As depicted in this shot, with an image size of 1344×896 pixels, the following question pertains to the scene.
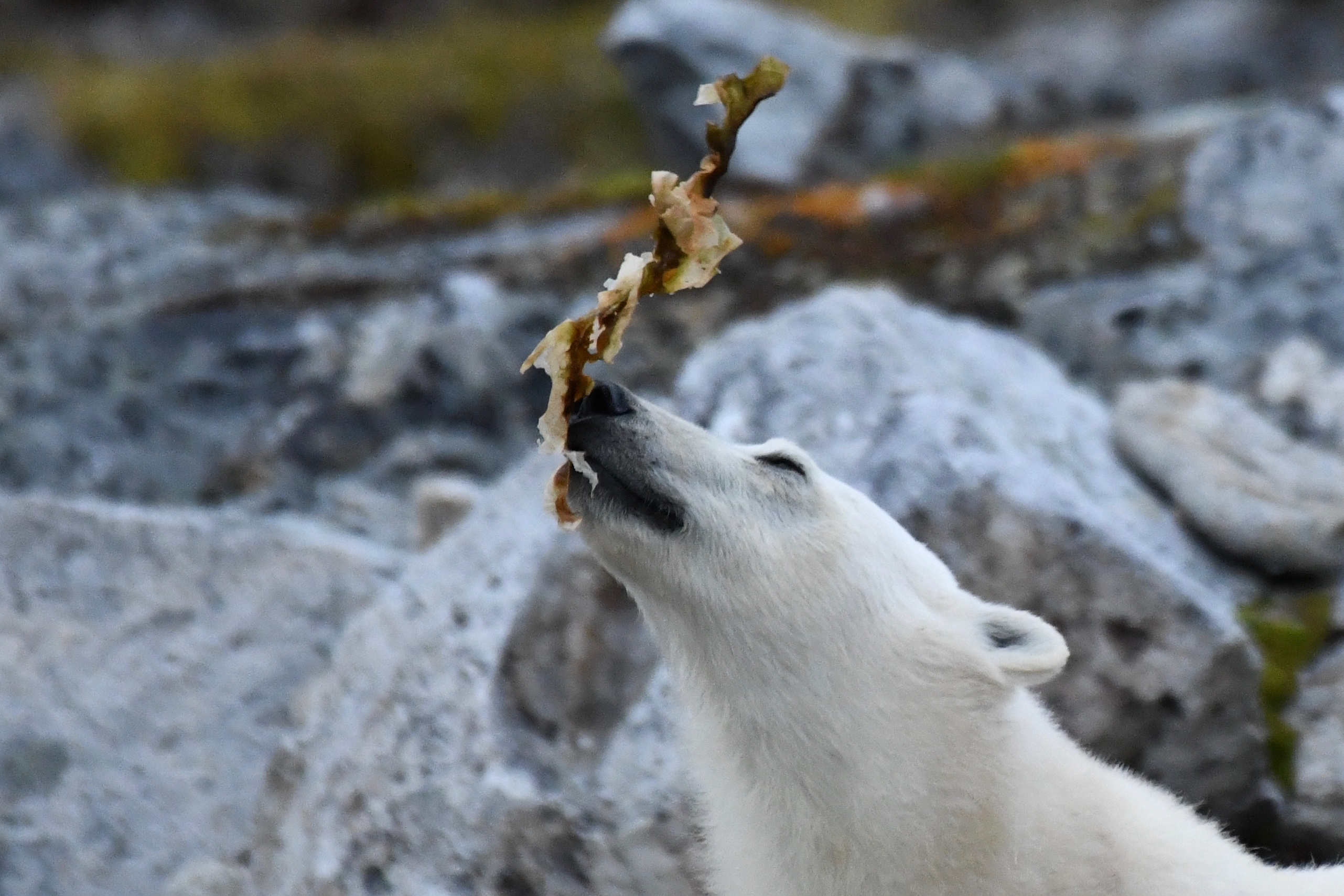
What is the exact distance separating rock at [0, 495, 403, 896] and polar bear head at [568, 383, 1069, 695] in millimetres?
2427

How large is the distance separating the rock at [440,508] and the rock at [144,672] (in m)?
0.53

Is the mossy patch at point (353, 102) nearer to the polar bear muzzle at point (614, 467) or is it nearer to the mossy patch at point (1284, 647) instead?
the mossy patch at point (1284, 647)

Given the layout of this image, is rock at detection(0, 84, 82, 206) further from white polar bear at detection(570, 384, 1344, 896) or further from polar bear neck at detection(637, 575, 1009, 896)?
polar bear neck at detection(637, 575, 1009, 896)

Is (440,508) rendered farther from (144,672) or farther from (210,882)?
(210,882)

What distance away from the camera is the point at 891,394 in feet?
18.8

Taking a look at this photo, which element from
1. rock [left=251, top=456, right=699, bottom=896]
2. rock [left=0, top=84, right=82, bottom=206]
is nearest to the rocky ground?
rock [left=251, top=456, right=699, bottom=896]

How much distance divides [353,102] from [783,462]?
17.9 metres

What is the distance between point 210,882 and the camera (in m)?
4.95

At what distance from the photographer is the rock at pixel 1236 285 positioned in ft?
27.3

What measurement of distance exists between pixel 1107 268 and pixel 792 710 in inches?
274

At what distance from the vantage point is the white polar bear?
3.56 metres

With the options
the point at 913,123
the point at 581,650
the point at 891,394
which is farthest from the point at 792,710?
the point at 913,123

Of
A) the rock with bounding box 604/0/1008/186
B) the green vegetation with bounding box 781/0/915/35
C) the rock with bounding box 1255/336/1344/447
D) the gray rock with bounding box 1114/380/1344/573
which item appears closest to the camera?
the gray rock with bounding box 1114/380/1344/573

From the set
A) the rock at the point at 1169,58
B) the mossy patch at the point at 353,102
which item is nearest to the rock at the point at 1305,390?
the rock at the point at 1169,58
